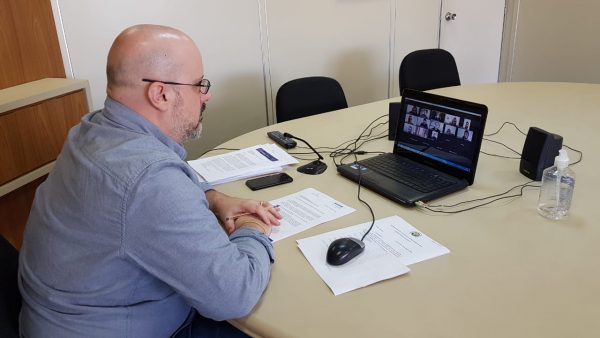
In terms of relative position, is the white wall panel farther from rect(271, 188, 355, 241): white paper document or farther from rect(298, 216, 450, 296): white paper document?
rect(298, 216, 450, 296): white paper document

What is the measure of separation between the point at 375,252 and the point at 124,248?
0.58m

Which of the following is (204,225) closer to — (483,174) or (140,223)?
(140,223)

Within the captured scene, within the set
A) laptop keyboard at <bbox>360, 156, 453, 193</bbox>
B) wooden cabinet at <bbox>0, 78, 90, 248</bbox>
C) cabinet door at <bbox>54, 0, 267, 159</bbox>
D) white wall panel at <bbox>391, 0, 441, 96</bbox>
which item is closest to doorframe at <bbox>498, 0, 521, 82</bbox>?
white wall panel at <bbox>391, 0, 441, 96</bbox>

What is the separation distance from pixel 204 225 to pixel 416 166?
2.94ft

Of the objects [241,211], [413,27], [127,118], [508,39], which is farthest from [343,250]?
[508,39]

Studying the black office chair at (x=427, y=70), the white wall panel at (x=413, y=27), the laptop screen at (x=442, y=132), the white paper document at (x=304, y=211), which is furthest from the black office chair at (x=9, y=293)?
the white wall panel at (x=413, y=27)

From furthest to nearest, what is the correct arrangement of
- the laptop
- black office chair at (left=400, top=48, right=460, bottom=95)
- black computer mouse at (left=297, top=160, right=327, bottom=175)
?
1. black office chair at (left=400, top=48, right=460, bottom=95)
2. black computer mouse at (left=297, top=160, right=327, bottom=175)
3. the laptop

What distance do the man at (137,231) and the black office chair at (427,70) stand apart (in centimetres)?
217

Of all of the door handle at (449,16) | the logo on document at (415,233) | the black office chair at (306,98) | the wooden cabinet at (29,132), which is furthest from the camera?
the door handle at (449,16)

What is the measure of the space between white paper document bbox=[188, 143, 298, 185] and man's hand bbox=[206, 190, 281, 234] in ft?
0.90

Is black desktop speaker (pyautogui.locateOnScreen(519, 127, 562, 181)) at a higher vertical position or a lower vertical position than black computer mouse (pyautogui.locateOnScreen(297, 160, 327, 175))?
higher

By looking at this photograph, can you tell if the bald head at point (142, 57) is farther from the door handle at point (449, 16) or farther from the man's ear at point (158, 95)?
the door handle at point (449, 16)

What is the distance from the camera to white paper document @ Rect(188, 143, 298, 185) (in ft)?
5.41

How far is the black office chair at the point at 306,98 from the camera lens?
8.30 feet
